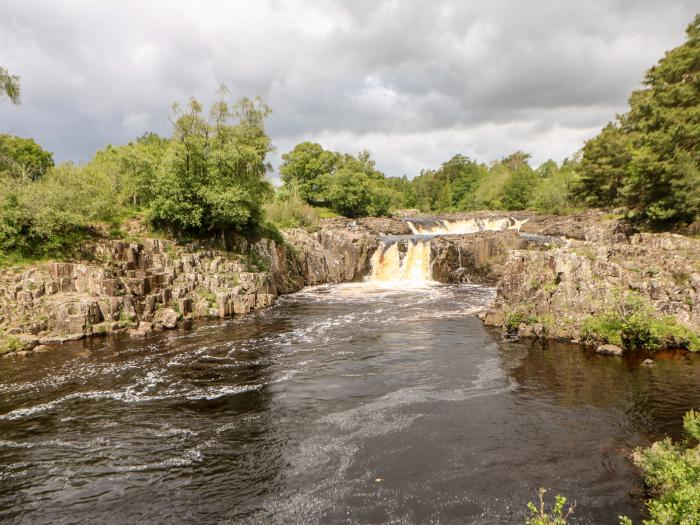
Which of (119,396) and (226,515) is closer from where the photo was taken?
(226,515)

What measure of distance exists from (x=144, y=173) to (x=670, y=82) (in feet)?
172

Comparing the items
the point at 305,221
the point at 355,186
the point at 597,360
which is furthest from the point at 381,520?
the point at 355,186

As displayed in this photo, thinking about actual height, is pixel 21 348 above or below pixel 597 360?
above

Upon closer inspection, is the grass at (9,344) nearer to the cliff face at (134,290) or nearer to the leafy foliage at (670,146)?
the cliff face at (134,290)

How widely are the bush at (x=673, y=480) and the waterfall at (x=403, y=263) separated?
3391 cm

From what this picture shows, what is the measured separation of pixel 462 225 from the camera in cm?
6412

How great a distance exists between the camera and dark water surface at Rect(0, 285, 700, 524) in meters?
11.0

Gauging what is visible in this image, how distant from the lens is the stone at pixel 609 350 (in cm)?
2112

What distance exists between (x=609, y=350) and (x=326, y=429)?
15.5 metres

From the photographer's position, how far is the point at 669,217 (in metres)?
36.2

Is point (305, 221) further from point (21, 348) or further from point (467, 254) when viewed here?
point (21, 348)

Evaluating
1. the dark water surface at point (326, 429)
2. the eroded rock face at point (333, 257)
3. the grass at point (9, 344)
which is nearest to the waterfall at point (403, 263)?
the eroded rock face at point (333, 257)

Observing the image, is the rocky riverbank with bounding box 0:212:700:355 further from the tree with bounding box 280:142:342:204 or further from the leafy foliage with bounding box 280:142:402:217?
the tree with bounding box 280:142:342:204

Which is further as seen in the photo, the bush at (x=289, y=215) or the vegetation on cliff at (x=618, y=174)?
the bush at (x=289, y=215)
